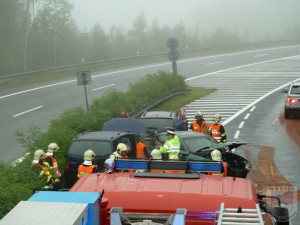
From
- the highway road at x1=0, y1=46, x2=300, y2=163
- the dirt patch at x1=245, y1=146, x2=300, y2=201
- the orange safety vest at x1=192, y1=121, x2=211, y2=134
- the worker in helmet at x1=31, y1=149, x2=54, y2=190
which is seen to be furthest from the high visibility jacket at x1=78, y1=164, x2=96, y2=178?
the highway road at x1=0, y1=46, x2=300, y2=163

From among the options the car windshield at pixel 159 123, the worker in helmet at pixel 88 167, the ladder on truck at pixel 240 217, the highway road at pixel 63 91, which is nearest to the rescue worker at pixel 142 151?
the worker in helmet at pixel 88 167

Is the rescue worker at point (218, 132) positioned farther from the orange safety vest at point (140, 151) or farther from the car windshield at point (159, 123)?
the orange safety vest at point (140, 151)

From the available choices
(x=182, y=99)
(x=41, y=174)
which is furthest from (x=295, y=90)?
(x=41, y=174)

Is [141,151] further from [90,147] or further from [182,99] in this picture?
[182,99]

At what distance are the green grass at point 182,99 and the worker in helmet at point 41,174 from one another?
16.6 m

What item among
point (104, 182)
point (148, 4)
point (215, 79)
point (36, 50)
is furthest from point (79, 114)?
point (148, 4)

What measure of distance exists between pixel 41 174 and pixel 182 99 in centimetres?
2202

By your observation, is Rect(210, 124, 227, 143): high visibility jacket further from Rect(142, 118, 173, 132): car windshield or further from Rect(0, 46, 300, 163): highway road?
Rect(0, 46, 300, 163): highway road

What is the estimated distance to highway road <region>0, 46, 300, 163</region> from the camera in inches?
977

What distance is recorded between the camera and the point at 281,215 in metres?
6.46

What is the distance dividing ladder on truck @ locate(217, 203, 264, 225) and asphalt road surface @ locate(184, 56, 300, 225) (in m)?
Result: 1.97

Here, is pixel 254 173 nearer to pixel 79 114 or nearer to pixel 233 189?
pixel 79 114

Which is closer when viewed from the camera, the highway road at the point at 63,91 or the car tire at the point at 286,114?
the highway road at the point at 63,91

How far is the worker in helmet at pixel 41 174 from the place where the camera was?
1047cm
